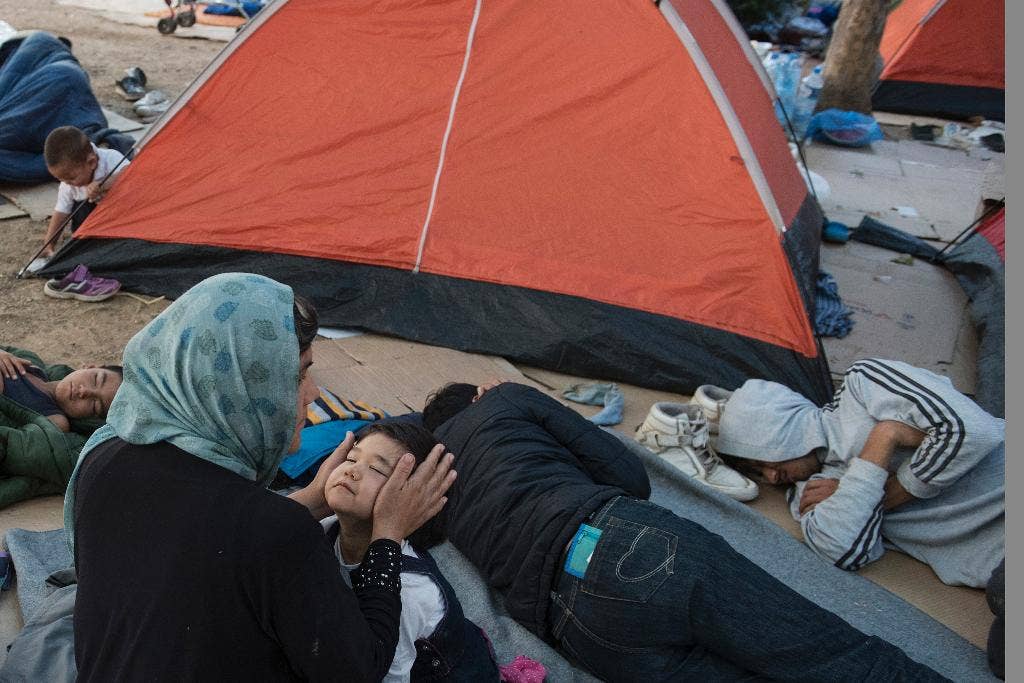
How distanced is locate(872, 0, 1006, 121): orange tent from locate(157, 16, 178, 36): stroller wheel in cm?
726

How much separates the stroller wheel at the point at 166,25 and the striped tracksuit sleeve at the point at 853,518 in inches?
353

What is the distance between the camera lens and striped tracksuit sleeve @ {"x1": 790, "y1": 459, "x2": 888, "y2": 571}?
2646 mm

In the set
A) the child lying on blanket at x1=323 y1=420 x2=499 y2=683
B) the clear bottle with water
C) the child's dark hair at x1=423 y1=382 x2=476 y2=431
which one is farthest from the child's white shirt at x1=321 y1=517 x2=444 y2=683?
the clear bottle with water

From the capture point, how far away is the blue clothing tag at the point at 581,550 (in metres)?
2.00

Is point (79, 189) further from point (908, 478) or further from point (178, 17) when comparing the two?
point (178, 17)

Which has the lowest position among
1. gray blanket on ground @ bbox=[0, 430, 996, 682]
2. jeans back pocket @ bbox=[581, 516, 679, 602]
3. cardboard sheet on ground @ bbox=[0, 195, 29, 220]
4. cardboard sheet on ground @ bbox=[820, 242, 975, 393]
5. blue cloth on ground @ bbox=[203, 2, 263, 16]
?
blue cloth on ground @ bbox=[203, 2, 263, 16]

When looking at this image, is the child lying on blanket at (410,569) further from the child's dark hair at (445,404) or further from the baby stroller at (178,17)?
the baby stroller at (178,17)

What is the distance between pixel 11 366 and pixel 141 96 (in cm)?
494

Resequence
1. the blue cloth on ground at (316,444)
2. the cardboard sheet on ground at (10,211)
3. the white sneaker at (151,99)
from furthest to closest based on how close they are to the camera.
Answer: the white sneaker at (151,99)
the cardboard sheet on ground at (10,211)
the blue cloth on ground at (316,444)

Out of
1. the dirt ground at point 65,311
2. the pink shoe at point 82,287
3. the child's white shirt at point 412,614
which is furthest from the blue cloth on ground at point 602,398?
the pink shoe at point 82,287

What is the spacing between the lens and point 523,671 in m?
2.15

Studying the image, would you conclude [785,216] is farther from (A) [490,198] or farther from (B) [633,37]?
(A) [490,198]

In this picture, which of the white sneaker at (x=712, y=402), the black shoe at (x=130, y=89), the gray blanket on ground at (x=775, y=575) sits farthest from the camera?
the black shoe at (x=130, y=89)

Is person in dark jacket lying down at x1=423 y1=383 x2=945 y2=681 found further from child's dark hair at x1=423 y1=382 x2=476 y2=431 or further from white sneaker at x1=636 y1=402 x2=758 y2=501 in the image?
white sneaker at x1=636 y1=402 x2=758 y2=501
